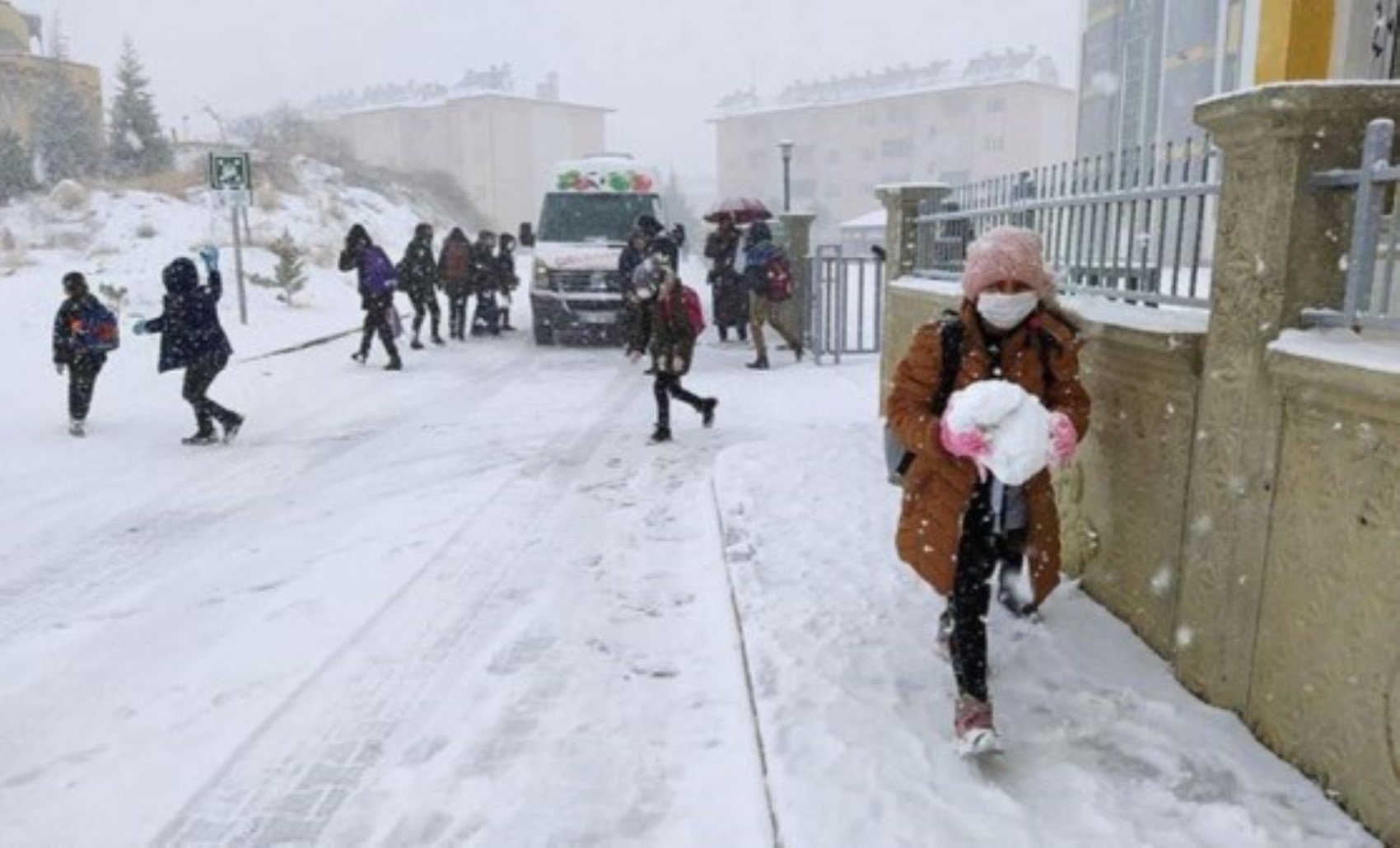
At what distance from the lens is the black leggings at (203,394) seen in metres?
8.20

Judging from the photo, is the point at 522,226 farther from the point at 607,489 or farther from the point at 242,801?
the point at 242,801

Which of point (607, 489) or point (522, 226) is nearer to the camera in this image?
point (607, 489)

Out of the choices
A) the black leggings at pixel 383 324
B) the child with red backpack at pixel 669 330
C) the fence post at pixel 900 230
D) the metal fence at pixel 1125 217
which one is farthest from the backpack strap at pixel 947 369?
the black leggings at pixel 383 324

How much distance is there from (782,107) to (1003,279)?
257 ft

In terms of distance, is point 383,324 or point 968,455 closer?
point 968,455

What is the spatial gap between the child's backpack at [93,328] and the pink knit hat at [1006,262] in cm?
779

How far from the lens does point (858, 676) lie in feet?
12.4

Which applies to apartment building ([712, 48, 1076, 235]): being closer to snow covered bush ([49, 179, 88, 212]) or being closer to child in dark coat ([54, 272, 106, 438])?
snow covered bush ([49, 179, 88, 212])

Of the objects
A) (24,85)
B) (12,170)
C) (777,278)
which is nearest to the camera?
(777,278)

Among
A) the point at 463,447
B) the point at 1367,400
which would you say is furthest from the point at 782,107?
the point at 1367,400

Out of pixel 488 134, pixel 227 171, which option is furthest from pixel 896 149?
pixel 227 171

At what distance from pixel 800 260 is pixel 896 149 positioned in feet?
204

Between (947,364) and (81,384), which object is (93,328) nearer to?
(81,384)

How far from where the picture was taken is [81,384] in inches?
332
